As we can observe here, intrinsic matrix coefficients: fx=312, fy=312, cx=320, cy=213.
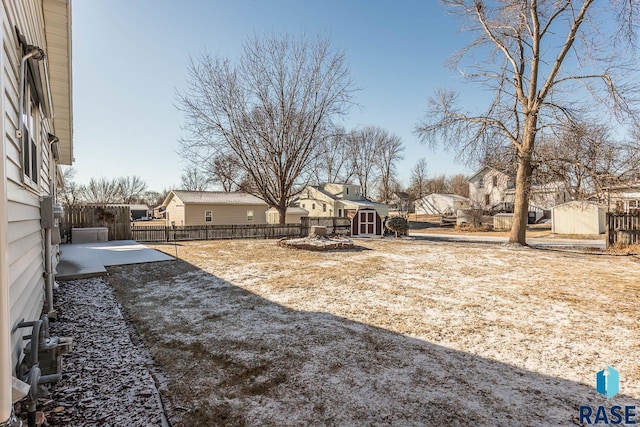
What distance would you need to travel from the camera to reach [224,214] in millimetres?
23844

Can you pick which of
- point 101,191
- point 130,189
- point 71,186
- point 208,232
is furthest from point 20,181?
point 130,189

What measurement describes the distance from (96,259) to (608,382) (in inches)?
402

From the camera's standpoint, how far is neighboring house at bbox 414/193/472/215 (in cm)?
4054

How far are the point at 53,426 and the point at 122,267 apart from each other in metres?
6.47

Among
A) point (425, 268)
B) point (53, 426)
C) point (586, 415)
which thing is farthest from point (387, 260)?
point (53, 426)

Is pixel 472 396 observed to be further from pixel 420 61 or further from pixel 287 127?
pixel 287 127

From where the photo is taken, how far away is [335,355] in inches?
124

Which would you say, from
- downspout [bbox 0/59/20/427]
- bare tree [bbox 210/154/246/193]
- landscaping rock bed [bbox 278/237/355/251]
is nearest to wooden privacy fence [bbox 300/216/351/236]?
bare tree [bbox 210/154/246/193]

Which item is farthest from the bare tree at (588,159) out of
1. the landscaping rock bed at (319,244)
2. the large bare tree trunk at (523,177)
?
the landscaping rock bed at (319,244)

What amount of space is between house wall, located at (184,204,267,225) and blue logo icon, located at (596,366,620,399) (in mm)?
23100

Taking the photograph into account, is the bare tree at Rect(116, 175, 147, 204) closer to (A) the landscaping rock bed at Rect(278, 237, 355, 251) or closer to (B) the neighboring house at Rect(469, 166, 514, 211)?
(A) the landscaping rock bed at Rect(278, 237, 355, 251)

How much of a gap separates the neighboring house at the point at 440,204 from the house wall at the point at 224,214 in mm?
24740

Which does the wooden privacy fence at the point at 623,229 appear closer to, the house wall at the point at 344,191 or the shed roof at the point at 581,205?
the shed roof at the point at 581,205

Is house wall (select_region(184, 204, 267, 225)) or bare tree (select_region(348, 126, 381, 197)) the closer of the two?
house wall (select_region(184, 204, 267, 225))
